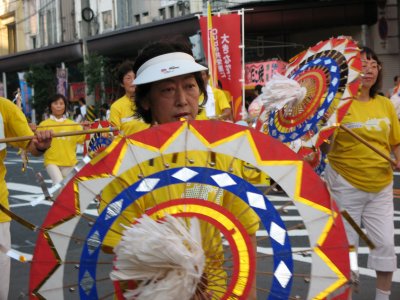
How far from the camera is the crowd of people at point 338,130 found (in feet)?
10.3

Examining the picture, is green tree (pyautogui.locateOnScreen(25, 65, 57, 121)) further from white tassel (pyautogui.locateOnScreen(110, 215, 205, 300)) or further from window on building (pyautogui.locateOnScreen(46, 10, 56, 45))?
white tassel (pyautogui.locateOnScreen(110, 215, 205, 300))

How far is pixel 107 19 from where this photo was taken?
4184 centimetres

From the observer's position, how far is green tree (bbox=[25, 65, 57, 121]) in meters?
41.1

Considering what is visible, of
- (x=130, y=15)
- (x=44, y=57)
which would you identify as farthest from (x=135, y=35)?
(x=44, y=57)

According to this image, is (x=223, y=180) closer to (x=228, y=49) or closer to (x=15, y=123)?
(x=15, y=123)

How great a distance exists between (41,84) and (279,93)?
37821 millimetres

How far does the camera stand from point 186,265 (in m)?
2.34

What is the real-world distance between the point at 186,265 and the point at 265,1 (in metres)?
27.9

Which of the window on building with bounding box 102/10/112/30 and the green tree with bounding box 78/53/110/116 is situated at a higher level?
the window on building with bounding box 102/10/112/30

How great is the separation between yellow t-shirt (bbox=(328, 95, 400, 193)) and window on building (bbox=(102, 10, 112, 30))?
36.1 meters

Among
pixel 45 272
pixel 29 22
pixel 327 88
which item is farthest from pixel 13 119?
pixel 29 22

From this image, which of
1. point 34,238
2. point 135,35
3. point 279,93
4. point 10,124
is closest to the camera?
point 279,93

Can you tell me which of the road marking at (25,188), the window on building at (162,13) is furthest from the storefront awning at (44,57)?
the road marking at (25,188)

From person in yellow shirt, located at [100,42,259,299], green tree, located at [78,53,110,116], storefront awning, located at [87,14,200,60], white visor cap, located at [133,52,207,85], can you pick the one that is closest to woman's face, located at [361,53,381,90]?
person in yellow shirt, located at [100,42,259,299]
